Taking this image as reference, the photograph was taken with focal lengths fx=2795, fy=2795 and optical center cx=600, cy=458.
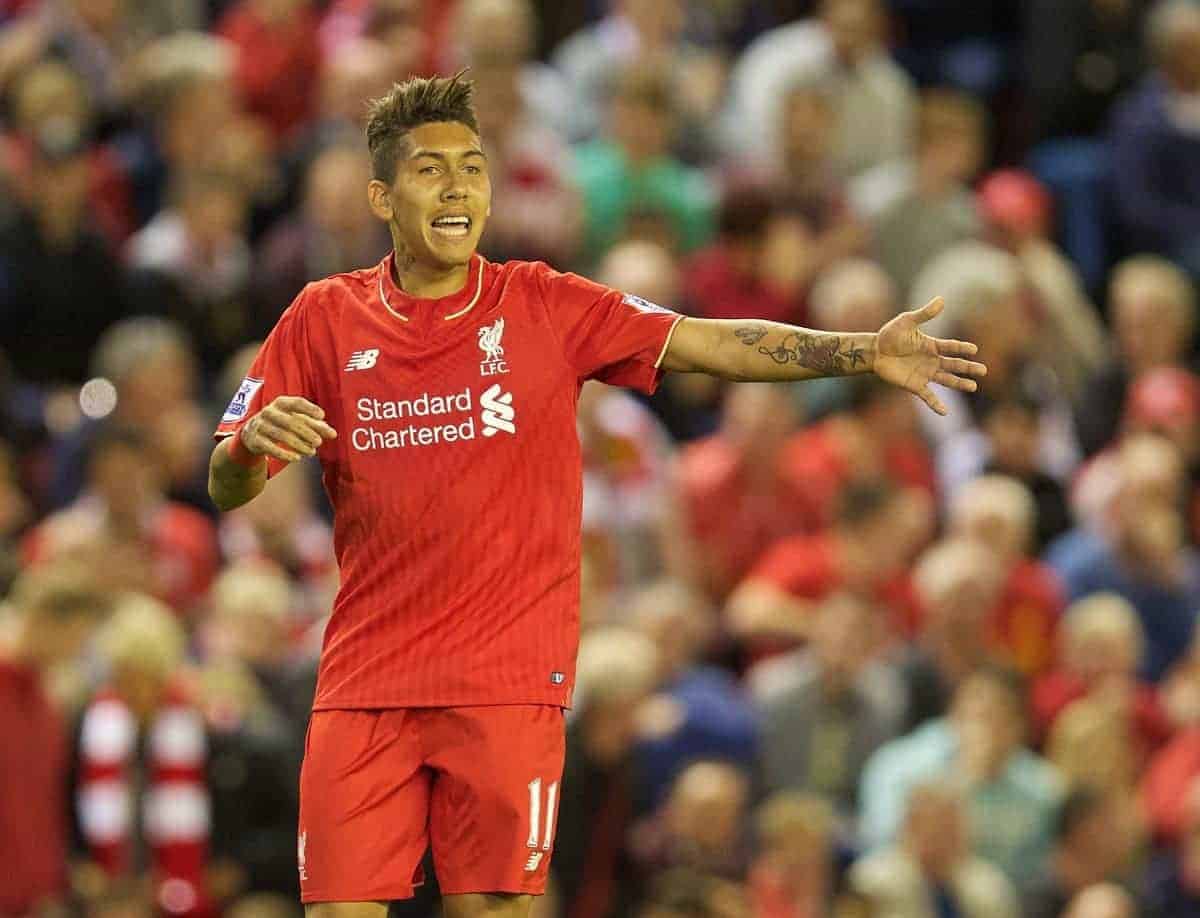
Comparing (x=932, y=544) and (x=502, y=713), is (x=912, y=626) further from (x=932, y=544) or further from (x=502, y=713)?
(x=502, y=713)

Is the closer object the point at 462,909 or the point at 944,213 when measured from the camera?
the point at 462,909

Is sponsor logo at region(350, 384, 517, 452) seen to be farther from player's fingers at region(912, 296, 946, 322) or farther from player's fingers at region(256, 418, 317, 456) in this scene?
player's fingers at region(912, 296, 946, 322)

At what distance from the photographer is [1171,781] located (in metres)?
11.3

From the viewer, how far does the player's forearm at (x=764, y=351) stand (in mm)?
6488

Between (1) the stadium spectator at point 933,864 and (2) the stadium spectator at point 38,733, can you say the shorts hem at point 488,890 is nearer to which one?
(2) the stadium spectator at point 38,733

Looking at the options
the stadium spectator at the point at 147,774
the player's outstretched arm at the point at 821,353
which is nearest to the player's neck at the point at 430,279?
the player's outstretched arm at the point at 821,353

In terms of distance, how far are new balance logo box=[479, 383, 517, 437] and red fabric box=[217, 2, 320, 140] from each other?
7.35 m

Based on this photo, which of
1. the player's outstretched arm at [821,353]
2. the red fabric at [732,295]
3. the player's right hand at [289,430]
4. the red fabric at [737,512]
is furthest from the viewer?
the red fabric at [732,295]

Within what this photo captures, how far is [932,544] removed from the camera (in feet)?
40.1

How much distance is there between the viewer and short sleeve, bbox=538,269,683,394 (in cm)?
662

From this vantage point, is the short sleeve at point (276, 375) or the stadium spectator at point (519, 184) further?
the stadium spectator at point (519, 184)

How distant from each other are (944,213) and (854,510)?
2453mm

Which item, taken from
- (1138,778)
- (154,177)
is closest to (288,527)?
(154,177)

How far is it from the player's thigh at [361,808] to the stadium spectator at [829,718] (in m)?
4.58
